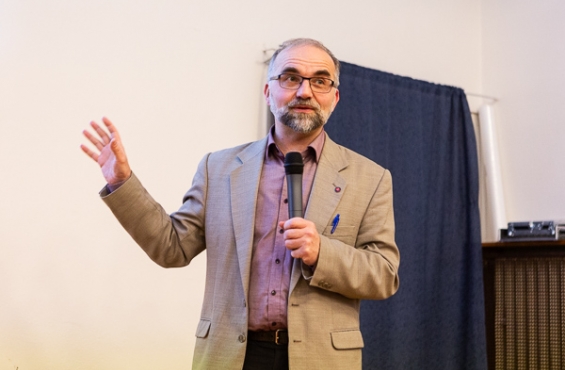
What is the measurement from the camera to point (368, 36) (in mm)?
4613

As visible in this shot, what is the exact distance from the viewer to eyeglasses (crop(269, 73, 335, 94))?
206 centimetres

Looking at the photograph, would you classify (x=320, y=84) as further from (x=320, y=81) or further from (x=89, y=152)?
(x=89, y=152)

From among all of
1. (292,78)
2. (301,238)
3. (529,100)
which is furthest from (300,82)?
(529,100)

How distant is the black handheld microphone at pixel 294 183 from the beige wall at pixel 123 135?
6.24 feet

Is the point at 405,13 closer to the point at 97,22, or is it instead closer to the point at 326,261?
the point at 97,22

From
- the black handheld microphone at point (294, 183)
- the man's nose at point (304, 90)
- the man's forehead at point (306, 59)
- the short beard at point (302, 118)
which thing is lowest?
the black handheld microphone at point (294, 183)

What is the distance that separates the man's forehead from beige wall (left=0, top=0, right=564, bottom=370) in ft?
5.53

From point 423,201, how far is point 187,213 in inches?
110

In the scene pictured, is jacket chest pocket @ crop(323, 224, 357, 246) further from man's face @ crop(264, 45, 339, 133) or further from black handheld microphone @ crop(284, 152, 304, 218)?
man's face @ crop(264, 45, 339, 133)

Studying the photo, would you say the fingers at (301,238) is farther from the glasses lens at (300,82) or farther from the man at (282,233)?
the glasses lens at (300,82)

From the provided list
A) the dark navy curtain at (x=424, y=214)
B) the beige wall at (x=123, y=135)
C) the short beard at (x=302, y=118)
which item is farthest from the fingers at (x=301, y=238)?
the dark navy curtain at (x=424, y=214)

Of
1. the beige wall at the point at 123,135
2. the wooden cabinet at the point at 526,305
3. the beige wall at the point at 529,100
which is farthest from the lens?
the beige wall at the point at 529,100

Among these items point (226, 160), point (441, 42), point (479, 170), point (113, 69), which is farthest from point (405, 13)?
point (226, 160)

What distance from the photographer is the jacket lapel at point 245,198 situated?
Answer: 188cm
